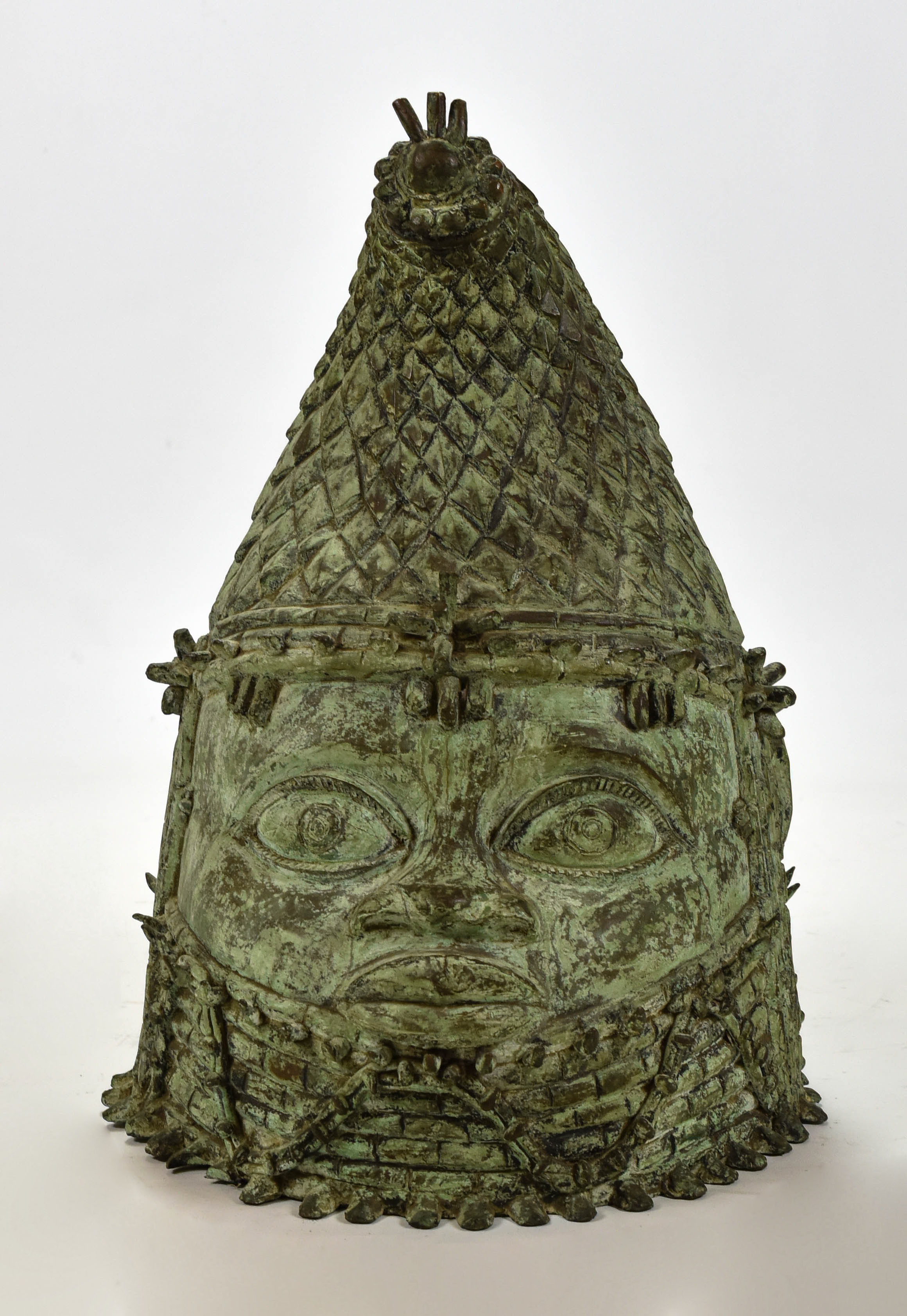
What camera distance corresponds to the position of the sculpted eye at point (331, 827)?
354 centimetres

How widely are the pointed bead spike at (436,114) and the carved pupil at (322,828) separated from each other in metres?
1.59

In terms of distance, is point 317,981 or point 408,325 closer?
point 317,981

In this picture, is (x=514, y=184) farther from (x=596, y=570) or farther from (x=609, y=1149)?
(x=609, y=1149)

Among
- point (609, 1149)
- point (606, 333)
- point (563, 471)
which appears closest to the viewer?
point (609, 1149)

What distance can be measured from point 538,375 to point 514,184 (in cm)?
47

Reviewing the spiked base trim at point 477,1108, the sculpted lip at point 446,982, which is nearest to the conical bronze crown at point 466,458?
the sculpted lip at point 446,982

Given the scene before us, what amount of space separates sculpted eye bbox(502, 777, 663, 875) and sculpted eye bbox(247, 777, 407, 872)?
0.88ft

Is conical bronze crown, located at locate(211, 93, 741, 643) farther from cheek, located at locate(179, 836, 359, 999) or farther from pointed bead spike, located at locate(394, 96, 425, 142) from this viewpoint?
cheek, located at locate(179, 836, 359, 999)

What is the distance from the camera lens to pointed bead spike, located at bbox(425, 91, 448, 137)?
3779mm

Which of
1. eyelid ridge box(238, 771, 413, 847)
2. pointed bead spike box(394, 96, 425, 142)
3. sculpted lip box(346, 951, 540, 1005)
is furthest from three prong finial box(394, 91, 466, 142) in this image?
sculpted lip box(346, 951, 540, 1005)

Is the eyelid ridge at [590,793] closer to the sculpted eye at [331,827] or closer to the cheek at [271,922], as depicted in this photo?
the sculpted eye at [331,827]

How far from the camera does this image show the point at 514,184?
390cm

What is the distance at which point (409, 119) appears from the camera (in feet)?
12.4

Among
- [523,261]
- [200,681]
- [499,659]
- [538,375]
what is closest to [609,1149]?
[499,659]
